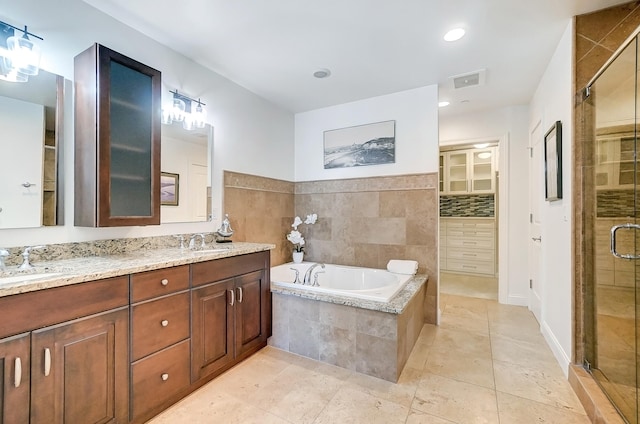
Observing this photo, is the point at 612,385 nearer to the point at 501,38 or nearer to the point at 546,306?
the point at 546,306

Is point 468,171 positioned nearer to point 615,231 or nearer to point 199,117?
point 615,231

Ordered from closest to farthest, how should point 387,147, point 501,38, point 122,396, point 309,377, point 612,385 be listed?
1. point 122,396
2. point 612,385
3. point 309,377
4. point 501,38
5. point 387,147

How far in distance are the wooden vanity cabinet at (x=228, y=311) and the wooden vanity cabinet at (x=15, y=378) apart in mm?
785

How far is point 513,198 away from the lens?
3652mm

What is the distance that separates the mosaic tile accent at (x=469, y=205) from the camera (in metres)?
5.09

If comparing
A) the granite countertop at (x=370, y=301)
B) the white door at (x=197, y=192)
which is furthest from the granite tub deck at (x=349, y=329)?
the white door at (x=197, y=192)

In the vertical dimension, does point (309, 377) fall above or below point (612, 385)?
below

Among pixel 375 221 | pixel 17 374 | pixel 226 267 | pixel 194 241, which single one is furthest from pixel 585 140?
pixel 17 374

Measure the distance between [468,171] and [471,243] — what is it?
1.30 meters

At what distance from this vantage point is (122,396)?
1478mm

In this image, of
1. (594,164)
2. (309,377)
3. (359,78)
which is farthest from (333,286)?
(594,164)

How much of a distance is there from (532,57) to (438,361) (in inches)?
108

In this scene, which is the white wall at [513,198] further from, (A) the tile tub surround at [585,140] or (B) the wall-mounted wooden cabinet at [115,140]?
(B) the wall-mounted wooden cabinet at [115,140]

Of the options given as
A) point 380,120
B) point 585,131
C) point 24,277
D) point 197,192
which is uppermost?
point 380,120
